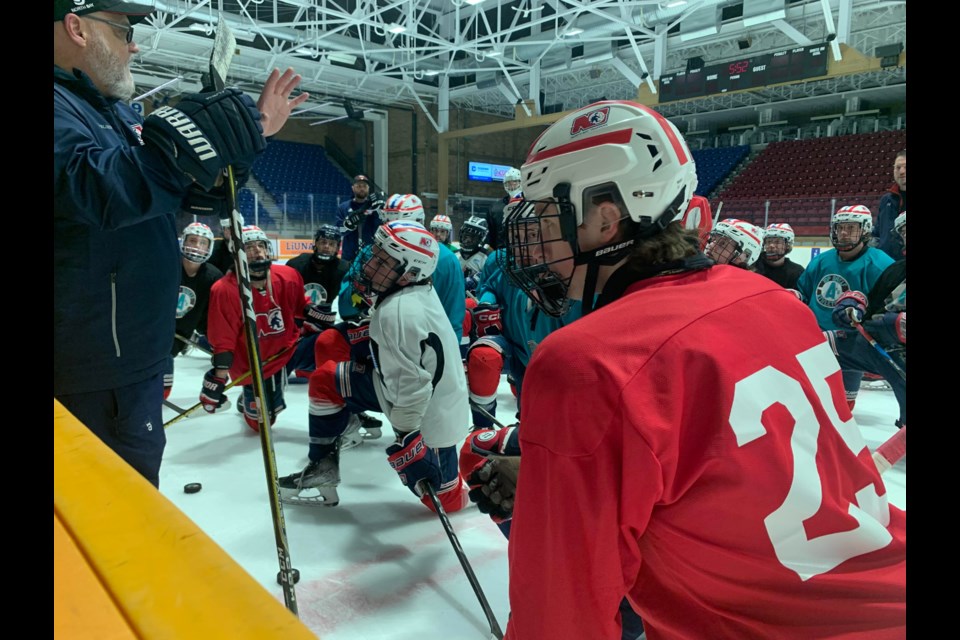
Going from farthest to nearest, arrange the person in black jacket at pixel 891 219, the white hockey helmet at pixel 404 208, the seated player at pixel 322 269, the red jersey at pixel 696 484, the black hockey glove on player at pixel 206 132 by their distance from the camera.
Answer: the white hockey helmet at pixel 404 208 < the seated player at pixel 322 269 < the person in black jacket at pixel 891 219 < the black hockey glove on player at pixel 206 132 < the red jersey at pixel 696 484

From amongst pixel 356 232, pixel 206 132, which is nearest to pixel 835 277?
pixel 206 132

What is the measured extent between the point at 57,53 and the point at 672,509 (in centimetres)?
163

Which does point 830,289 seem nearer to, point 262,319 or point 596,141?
point 262,319

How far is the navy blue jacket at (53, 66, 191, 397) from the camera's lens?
124cm

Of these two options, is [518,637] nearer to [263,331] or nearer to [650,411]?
[650,411]

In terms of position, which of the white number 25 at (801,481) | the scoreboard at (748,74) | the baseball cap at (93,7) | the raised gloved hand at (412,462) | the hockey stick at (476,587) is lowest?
the hockey stick at (476,587)

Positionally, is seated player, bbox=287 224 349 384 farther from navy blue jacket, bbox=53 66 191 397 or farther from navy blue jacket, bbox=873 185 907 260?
navy blue jacket, bbox=873 185 907 260

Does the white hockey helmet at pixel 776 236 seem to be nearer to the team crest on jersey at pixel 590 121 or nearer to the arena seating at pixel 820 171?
the team crest on jersey at pixel 590 121

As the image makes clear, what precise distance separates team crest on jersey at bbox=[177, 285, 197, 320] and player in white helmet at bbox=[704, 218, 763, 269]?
11.3ft

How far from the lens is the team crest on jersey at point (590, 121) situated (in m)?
1.07

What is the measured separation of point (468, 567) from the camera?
205 cm

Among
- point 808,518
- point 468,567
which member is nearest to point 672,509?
point 808,518

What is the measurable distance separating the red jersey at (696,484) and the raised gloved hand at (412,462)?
169 cm

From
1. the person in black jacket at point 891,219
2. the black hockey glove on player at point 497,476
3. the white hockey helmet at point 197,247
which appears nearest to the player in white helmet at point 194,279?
the white hockey helmet at point 197,247
